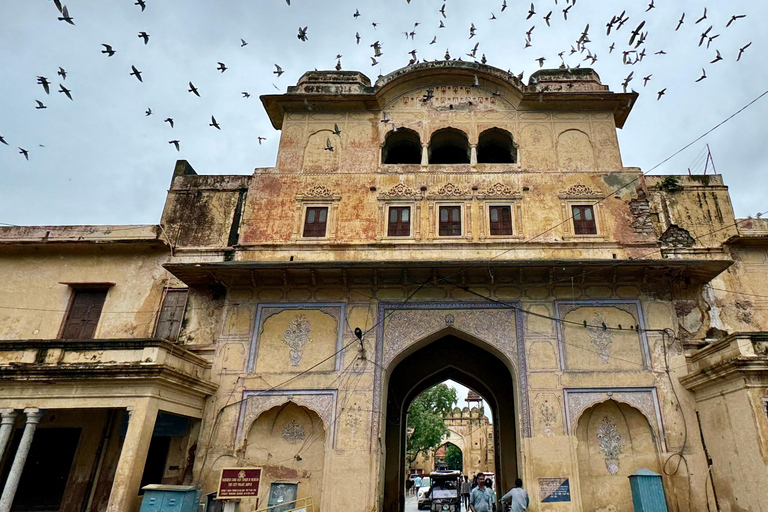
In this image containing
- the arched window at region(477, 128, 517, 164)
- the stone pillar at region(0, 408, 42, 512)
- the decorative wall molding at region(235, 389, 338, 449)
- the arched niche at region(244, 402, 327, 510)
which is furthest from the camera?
the arched window at region(477, 128, 517, 164)

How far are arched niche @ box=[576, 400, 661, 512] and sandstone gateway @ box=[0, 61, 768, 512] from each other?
40mm

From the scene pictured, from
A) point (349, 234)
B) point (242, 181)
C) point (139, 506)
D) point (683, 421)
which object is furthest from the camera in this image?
point (242, 181)

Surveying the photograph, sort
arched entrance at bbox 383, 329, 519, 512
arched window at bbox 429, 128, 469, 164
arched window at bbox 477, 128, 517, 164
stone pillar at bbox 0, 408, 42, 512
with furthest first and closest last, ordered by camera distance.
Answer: arched entrance at bbox 383, 329, 519, 512
arched window at bbox 429, 128, 469, 164
arched window at bbox 477, 128, 517, 164
stone pillar at bbox 0, 408, 42, 512

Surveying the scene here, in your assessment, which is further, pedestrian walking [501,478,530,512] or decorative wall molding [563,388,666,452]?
decorative wall molding [563,388,666,452]

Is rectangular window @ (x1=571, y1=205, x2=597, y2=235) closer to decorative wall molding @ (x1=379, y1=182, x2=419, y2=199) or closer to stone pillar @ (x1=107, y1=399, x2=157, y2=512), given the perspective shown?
decorative wall molding @ (x1=379, y1=182, x2=419, y2=199)

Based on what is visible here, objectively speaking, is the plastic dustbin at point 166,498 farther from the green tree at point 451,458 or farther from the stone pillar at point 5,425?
the green tree at point 451,458

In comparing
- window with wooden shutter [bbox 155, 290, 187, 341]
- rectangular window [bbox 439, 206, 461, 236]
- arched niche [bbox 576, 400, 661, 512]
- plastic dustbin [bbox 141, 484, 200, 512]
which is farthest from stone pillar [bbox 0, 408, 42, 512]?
arched niche [bbox 576, 400, 661, 512]

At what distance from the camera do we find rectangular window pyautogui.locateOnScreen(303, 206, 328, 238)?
39.6 feet

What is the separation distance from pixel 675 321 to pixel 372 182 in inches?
301

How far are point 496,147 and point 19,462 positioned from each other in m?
12.9

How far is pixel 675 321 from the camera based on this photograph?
10.8m

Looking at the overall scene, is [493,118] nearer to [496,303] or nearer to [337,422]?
[496,303]

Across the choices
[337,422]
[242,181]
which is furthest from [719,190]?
[242,181]

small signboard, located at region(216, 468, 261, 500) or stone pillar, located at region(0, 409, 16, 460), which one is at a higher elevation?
stone pillar, located at region(0, 409, 16, 460)
